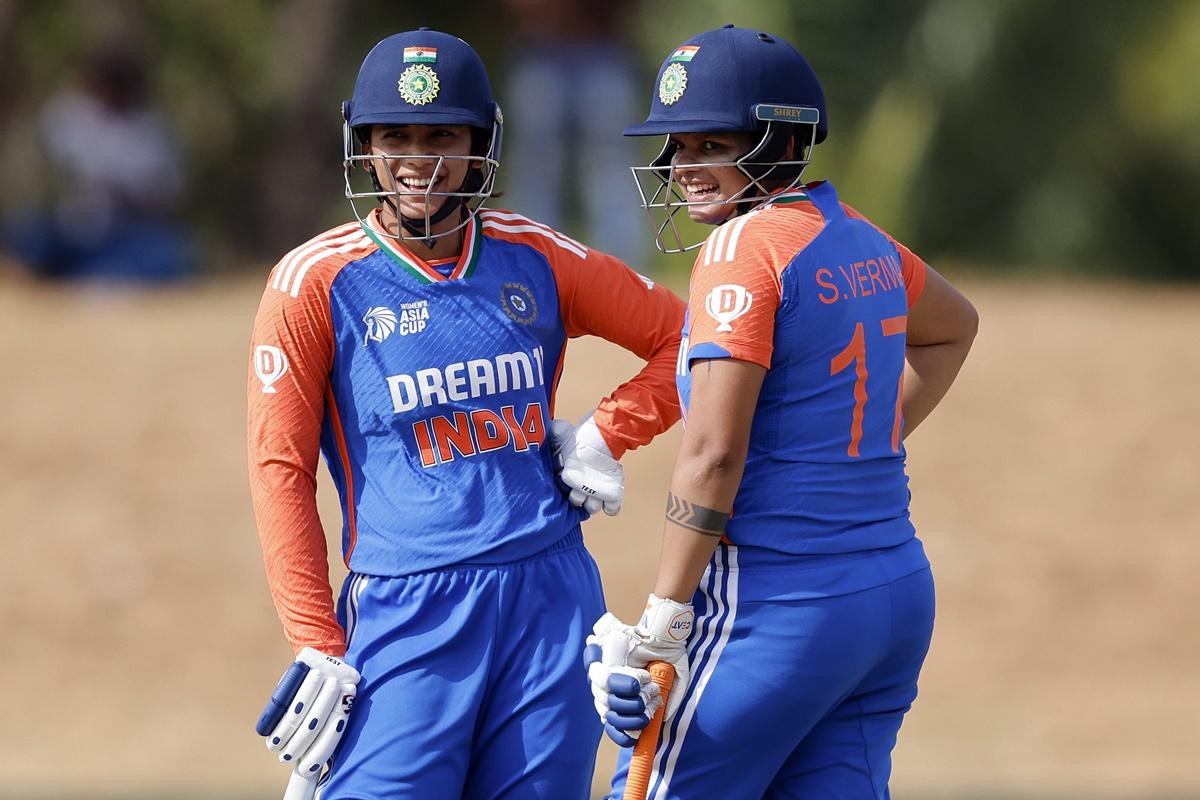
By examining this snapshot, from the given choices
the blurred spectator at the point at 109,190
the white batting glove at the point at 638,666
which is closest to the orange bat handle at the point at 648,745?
the white batting glove at the point at 638,666

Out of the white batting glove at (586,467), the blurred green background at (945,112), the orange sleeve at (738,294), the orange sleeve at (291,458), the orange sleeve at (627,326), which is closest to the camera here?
the orange sleeve at (738,294)

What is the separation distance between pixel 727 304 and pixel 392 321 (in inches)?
32.2

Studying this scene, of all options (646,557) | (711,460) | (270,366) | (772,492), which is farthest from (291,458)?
(646,557)

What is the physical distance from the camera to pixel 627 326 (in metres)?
4.33

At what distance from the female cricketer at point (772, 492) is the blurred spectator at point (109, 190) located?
29.3ft

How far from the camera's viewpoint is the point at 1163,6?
1435cm

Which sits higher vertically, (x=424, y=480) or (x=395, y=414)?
(x=395, y=414)

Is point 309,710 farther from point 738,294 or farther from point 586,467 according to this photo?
point 738,294

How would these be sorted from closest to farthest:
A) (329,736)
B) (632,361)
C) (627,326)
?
(329,736), (627,326), (632,361)

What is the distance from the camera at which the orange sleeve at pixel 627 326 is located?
14.0 feet

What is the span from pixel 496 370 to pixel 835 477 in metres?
0.82

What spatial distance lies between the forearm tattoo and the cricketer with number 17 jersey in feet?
1.56

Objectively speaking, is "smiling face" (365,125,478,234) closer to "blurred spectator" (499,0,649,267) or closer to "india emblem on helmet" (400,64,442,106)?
"india emblem on helmet" (400,64,442,106)

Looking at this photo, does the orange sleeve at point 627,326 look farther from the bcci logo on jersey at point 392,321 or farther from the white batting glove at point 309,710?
the white batting glove at point 309,710
